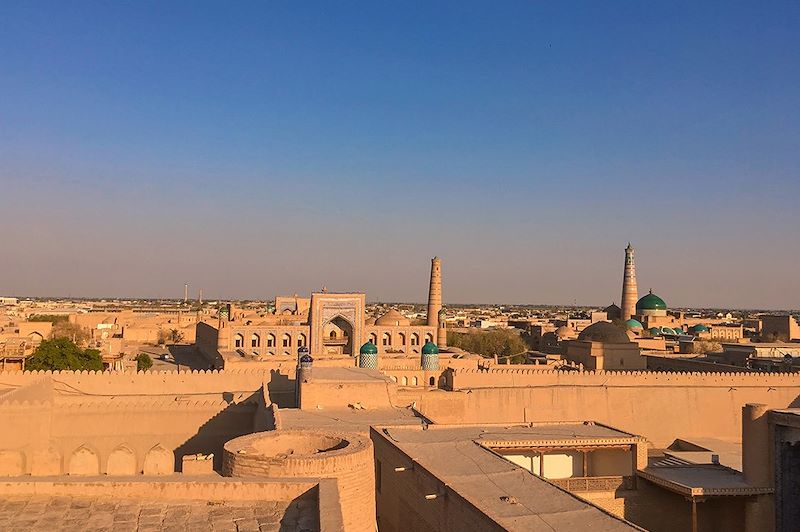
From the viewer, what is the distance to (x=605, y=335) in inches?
1196

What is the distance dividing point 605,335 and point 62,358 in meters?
21.4

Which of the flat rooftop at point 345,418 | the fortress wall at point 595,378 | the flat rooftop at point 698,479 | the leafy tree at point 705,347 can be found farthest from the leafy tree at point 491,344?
the flat rooftop at point 345,418

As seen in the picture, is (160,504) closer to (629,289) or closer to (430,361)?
(430,361)

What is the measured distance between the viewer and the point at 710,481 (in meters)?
14.5

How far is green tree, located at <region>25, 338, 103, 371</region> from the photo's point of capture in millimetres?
27078

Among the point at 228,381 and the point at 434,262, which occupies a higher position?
the point at 434,262

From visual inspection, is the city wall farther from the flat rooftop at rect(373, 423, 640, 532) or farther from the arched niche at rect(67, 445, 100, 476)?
the flat rooftop at rect(373, 423, 640, 532)

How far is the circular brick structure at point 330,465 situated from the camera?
25.9 ft

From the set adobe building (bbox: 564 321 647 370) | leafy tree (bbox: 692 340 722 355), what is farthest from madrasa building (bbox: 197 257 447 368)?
leafy tree (bbox: 692 340 722 355)

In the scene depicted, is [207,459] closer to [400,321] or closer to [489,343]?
[400,321]

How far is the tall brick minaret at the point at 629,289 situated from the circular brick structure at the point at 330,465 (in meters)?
50.2

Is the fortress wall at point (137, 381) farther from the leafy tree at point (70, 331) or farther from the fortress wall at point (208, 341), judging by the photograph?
the leafy tree at point (70, 331)

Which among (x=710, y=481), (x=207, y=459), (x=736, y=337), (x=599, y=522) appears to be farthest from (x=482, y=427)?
(x=736, y=337)

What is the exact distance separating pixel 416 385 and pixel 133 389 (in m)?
8.16
